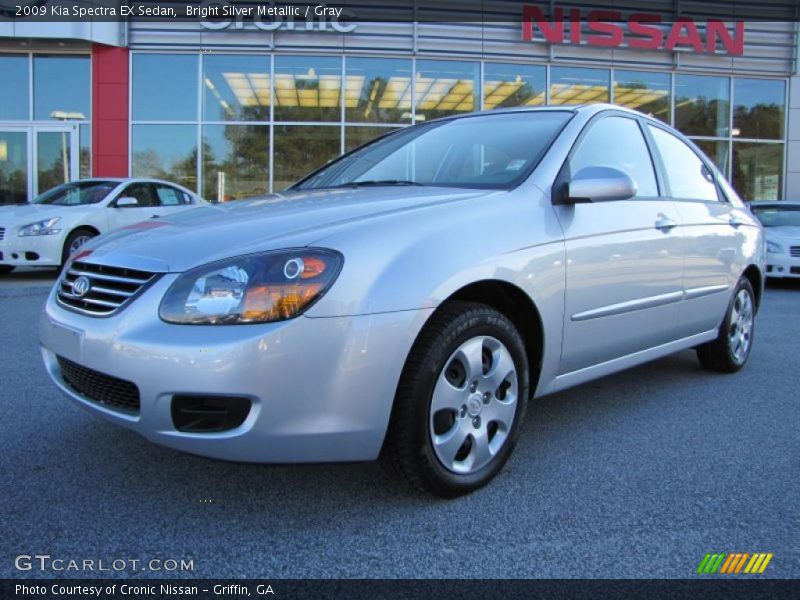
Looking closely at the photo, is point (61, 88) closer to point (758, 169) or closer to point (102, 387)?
point (102, 387)

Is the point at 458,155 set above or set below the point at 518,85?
below

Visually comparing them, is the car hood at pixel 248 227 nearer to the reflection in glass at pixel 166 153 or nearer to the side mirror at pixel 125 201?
the side mirror at pixel 125 201

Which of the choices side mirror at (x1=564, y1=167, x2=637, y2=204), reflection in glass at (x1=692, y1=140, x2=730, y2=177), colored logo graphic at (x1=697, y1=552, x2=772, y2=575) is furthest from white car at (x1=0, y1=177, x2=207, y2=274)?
reflection in glass at (x1=692, y1=140, x2=730, y2=177)

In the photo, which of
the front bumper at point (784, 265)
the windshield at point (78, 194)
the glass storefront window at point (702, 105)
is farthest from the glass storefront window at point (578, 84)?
the windshield at point (78, 194)

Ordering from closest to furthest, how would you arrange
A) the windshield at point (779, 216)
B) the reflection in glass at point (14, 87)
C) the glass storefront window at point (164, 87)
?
the windshield at point (779, 216)
the glass storefront window at point (164, 87)
the reflection in glass at point (14, 87)

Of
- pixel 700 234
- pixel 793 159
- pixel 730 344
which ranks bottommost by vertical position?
pixel 730 344

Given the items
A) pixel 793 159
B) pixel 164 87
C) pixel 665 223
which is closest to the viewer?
pixel 665 223

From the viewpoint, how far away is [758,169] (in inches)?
650

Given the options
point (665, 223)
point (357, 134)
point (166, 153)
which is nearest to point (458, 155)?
point (665, 223)

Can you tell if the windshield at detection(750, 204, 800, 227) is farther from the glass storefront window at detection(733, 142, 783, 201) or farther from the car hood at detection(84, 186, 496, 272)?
the car hood at detection(84, 186, 496, 272)

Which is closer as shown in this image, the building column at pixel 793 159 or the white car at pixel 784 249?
the white car at pixel 784 249

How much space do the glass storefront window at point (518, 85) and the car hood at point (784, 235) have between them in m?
6.38

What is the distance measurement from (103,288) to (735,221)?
145 inches

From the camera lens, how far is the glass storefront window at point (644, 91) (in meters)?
15.3
